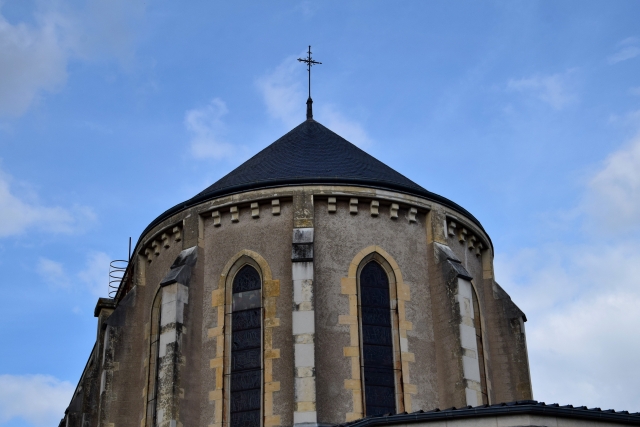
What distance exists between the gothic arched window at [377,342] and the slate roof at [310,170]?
6.69ft

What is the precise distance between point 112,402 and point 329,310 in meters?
5.54

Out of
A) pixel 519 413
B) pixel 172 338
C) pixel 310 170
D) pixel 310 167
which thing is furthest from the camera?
pixel 310 167

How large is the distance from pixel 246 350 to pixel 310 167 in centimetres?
462

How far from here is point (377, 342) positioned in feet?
68.2

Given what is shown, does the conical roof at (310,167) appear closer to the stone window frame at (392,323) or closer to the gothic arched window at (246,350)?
the stone window frame at (392,323)

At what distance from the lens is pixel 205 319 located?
21.3m

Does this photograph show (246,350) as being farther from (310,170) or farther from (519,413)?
(519,413)

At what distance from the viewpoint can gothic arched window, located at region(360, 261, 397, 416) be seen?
20.2 meters

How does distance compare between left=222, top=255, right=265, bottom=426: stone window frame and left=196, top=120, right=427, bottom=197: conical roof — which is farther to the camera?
left=196, top=120, right=427, bottom=197: conical roof

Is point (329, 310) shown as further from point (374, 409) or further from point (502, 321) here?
point (502, 321)

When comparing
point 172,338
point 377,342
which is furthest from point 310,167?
point 172,338

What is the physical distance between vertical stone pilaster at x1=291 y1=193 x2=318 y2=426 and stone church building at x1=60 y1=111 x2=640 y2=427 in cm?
3

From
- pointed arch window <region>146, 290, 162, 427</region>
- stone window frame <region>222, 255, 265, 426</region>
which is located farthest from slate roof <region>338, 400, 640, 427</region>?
pointed arch window <region>146, 290, 162, 427</region>

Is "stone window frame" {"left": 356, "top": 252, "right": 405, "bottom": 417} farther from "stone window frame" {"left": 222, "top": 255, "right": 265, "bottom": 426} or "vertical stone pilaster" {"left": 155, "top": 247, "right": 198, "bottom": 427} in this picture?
"vertical stone pilaster" {"left": 155, "top": 247, "right": 198, "bottom": 427}
